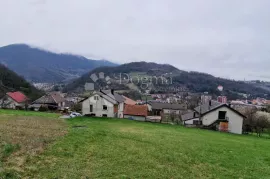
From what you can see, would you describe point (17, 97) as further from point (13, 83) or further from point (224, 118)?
point (224, 118)

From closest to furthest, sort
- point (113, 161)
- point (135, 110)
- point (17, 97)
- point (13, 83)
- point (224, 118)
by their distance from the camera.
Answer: point (113, 161) → point (224, 118) → point (135, 110) → point (17, 97) → point (13, 83)

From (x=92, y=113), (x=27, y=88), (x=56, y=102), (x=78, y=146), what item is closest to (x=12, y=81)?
(x=27, y=88)

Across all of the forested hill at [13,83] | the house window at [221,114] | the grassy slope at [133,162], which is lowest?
the grassy slope at [133,162]

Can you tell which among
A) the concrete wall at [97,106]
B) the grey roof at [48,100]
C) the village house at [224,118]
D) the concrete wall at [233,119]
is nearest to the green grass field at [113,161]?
the village house at [224,118]

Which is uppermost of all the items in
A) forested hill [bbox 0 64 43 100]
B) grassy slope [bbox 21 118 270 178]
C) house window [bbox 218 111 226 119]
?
forested hill [bbox 0 64 43 100]

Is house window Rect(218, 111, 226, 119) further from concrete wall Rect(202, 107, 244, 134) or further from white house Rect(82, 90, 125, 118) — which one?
white house Rect(82, 90, 125, 118)

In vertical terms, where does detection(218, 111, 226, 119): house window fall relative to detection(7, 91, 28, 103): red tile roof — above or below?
below

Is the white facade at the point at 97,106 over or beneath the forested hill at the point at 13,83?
beneath

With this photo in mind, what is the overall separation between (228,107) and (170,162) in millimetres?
39664

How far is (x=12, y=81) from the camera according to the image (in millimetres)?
115625

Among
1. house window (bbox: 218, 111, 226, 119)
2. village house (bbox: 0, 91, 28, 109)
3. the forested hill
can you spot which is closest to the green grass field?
house window (bbox: 218, 111, 226, 119)

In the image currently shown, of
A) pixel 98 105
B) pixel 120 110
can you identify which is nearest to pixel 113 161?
pixel 98 105

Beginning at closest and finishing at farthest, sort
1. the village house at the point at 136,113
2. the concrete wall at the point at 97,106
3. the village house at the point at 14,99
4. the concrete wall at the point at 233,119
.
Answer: the concrete wall at the point at 233,119, the concrete wall at the point at 97,106, the village house at the point at 136,113, the village house at the point at 14,99

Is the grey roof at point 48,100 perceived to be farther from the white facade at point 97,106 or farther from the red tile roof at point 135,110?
the white facade at point 97,106
